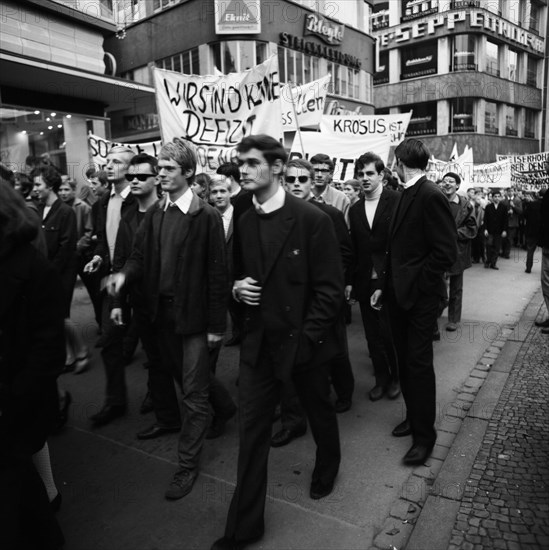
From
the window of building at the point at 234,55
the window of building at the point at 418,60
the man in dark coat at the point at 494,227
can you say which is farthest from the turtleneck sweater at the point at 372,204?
the window of building at the point at 418,60

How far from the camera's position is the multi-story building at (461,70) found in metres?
38.0

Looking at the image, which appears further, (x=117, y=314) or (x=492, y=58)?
(x=492, y=58)

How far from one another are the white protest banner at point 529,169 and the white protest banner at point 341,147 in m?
11.9

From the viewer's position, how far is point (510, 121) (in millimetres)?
41688

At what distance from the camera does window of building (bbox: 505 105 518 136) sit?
41.0m

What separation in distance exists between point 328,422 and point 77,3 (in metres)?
13.4

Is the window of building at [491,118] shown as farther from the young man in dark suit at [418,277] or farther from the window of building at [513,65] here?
the young man in dark suit at [418,277]

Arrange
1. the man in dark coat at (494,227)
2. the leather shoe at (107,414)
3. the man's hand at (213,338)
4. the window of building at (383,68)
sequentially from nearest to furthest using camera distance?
the man's hand at (213,338) → the leather shoe at (107,414) → the man in dark coat at (494,227) → the window of building at (383,68)

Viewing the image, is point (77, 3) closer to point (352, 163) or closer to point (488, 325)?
point (352, 163)

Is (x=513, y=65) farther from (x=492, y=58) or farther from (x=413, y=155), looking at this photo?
(x=413, y=155)

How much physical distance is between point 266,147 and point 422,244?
4.67 feet

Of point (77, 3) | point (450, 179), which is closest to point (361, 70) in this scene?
point (77, 3)

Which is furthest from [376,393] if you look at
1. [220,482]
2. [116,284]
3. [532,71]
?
[532,71]

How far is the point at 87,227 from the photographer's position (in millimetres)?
6504
